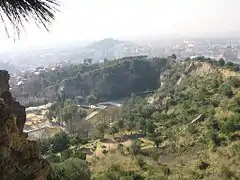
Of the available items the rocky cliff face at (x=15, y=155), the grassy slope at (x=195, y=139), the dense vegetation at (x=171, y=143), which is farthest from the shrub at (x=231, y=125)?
the rocky cliff face at (x=15, y=155)

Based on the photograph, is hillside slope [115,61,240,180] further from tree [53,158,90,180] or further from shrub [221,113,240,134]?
tree [53,158,90,180]

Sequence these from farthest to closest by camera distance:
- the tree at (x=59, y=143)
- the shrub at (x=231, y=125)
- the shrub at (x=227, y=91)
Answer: the shrub at (x=227, y=91) < the tree at (x=59, y=143) < the shrub at (x=231, y=125)

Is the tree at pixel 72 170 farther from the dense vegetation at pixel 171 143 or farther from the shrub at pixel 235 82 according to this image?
the shrub at pixel 235 82

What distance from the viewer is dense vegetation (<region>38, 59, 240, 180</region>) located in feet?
62.8

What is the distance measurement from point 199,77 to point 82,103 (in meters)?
24.0

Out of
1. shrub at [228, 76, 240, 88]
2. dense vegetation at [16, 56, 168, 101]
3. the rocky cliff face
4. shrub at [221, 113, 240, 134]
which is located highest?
the rocky cliff face

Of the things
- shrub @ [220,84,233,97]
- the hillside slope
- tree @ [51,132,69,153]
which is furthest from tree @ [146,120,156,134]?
shrub @ [220,84,233,97]

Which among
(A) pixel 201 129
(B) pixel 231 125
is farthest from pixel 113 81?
(B) pixel 231 125

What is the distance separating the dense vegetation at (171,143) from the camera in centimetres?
1913

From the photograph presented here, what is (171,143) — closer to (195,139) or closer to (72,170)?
(195,139)

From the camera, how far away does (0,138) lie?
15.0 ft

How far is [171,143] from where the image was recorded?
2592cm

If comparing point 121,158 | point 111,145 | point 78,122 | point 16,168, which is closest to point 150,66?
point 78,122

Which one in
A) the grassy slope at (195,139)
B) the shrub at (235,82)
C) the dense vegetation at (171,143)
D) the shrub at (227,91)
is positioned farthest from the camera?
the shrub at (235,82)
